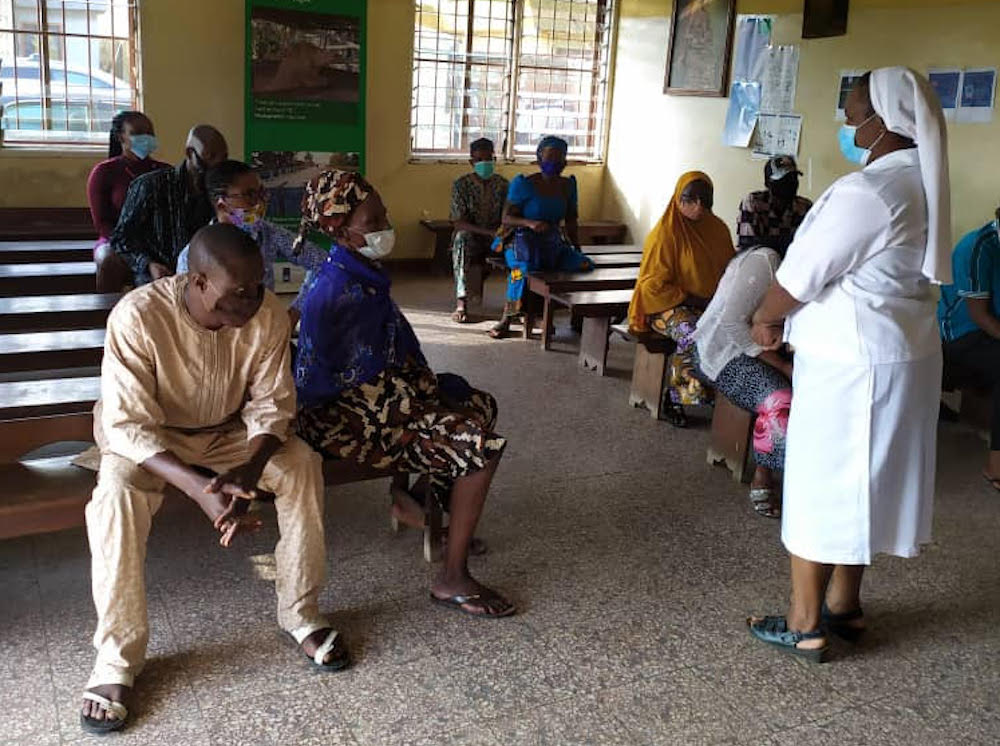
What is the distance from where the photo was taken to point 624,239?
8.41 m

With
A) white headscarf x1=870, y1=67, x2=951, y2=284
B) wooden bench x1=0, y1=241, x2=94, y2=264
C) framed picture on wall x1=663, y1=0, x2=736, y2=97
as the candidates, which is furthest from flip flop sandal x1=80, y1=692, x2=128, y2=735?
framed picture on wall x1=663, y1=0, x2=736, y2=97

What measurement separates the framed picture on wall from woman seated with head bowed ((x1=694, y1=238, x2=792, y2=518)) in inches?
161

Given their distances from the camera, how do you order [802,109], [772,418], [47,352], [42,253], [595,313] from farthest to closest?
[802,109], [595,313], [42,253], [772,418], [47,352]

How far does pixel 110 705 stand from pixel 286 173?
17.2 ft

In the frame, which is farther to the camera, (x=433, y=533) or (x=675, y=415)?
(x=675, y=415)

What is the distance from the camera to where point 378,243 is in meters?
2.71

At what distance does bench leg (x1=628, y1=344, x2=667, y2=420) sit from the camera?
4.50 metres

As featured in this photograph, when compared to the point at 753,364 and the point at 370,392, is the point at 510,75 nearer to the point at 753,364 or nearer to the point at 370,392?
the point at 753,364

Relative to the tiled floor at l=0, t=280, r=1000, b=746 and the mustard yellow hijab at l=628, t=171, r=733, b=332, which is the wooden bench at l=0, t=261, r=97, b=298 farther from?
the mustard yellow hijab at l=628, t=171, r=733, b=332

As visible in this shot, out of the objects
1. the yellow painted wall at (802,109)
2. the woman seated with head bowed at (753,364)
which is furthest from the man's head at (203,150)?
the yellow painted wall at (802,109)

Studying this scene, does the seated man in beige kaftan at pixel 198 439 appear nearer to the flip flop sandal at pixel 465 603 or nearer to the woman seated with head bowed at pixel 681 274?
the flip flop sandal at pixel 465 603

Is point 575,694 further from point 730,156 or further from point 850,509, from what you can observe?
point 730,156

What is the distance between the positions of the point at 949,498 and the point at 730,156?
3979 mm

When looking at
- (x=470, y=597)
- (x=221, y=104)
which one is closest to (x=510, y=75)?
(x=221, y=104)
